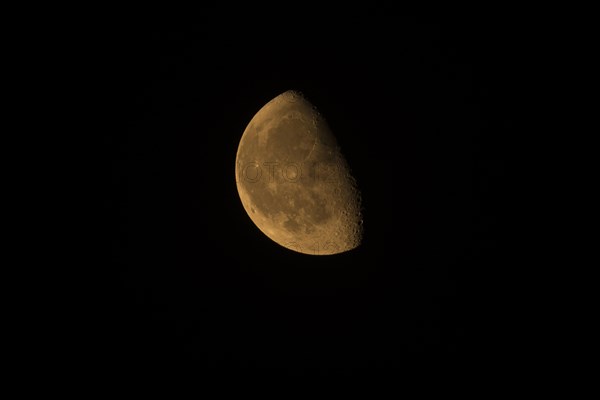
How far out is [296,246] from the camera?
10.0ft

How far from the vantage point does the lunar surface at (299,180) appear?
2.50 metres

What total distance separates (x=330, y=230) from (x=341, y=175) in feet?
1.57

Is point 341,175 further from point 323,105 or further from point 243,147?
point 243,147

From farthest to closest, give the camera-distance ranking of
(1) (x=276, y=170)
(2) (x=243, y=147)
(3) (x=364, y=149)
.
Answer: (2) (x=243, y=147), (1) (x=276, y=170), (3) (x=364, y=149)

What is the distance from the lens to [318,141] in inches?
98.3

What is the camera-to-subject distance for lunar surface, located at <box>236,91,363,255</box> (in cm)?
250

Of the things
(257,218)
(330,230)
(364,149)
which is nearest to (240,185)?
(257,218)

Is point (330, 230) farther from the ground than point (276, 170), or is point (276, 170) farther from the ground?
point (276, 170)

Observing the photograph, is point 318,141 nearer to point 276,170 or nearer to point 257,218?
point 276,170

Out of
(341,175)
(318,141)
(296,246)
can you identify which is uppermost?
(318,141)

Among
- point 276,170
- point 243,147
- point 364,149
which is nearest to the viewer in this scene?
point 364,149

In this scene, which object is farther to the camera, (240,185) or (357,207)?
(240,185)

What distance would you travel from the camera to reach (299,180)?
2.54 meters

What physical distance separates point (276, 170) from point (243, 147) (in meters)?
0.59
